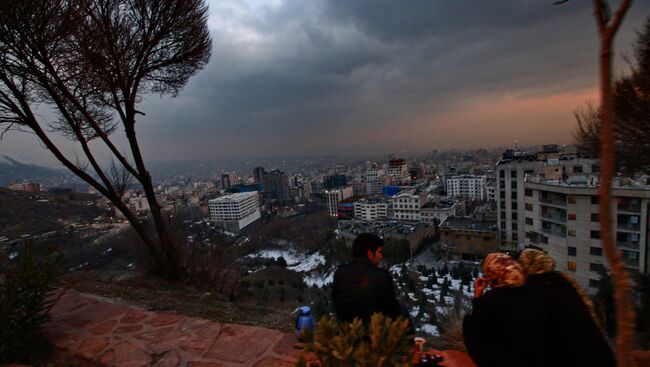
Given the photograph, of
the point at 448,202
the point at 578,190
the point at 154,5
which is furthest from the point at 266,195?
the point at 154,5

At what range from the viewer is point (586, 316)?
57.4 inches

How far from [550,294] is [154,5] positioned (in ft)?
17.0

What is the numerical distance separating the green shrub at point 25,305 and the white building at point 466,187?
2137 inches

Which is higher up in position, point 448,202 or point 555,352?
point 555,352

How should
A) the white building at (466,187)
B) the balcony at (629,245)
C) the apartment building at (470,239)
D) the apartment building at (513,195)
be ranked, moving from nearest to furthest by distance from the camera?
the balcony at (629,245)
the apartment building at (513,195)
the apartment building at (470,239)
the white building at (466,187)

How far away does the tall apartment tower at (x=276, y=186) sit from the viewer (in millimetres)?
70688

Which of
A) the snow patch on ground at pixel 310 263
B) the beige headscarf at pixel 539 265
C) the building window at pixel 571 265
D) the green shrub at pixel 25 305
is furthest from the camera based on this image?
the snow patch on ground at pixel 310 263

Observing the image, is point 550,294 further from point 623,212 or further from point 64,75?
point 623,212

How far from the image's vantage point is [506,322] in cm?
140

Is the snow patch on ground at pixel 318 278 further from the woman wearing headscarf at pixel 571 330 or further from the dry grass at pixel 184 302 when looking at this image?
the woman wearing headscarf at pixel 571 330

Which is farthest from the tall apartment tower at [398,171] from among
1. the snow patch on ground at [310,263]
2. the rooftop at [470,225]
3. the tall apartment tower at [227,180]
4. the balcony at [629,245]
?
the balcony at [629,245]

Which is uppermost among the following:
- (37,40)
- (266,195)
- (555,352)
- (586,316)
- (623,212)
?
(37,40)

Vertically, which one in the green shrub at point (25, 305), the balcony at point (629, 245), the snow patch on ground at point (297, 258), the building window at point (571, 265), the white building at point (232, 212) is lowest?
the snow patch on ground at point (297, 258)

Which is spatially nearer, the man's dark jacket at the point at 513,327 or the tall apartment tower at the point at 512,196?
the man's dark jacket at the point at 513,327
